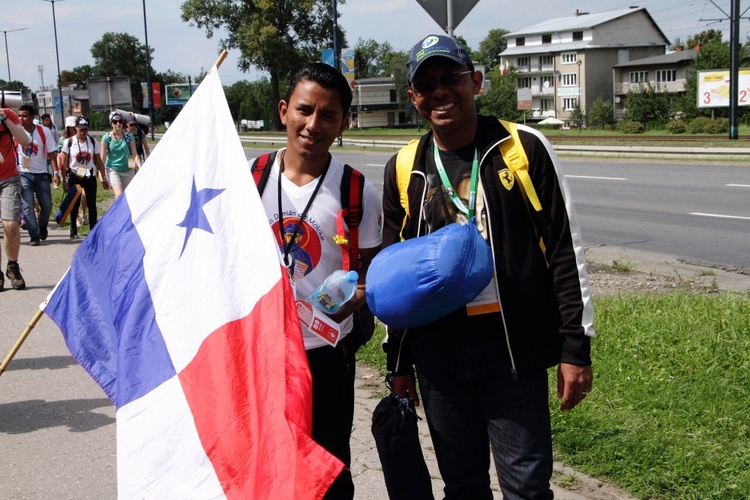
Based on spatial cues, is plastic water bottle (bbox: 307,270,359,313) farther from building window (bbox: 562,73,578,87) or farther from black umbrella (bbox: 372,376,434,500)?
building window (bbox: 562,73,578,87)

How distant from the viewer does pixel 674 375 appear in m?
5.19

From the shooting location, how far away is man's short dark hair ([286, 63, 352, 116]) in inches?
125

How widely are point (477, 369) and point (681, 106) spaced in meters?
61.7

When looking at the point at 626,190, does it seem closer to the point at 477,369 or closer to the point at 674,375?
the point at 674,375

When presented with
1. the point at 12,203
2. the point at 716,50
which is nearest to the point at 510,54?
the point at 716,50

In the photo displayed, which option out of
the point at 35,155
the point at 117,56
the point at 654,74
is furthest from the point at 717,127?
the point at 117,56

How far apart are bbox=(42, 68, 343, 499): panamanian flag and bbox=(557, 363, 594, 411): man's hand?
0.85 meters

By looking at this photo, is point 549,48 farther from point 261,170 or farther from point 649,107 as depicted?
point 261,170

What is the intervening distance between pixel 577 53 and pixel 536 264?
328 ft

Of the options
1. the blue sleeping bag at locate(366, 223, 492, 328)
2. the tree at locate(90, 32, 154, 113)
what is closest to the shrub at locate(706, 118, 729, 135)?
the blue sleeping bag at locate(366, 223, 492, 328)

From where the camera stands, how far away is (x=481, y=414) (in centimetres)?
302

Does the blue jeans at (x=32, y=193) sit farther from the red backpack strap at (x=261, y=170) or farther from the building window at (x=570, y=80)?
the building window at (x=570, y=80)

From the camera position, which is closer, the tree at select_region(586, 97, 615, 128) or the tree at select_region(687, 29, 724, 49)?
the tree at select_region(586, 97, 615, 128)

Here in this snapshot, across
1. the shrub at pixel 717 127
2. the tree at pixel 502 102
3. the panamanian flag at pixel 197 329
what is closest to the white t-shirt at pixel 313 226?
the panamanian flag at pixel 197 329
